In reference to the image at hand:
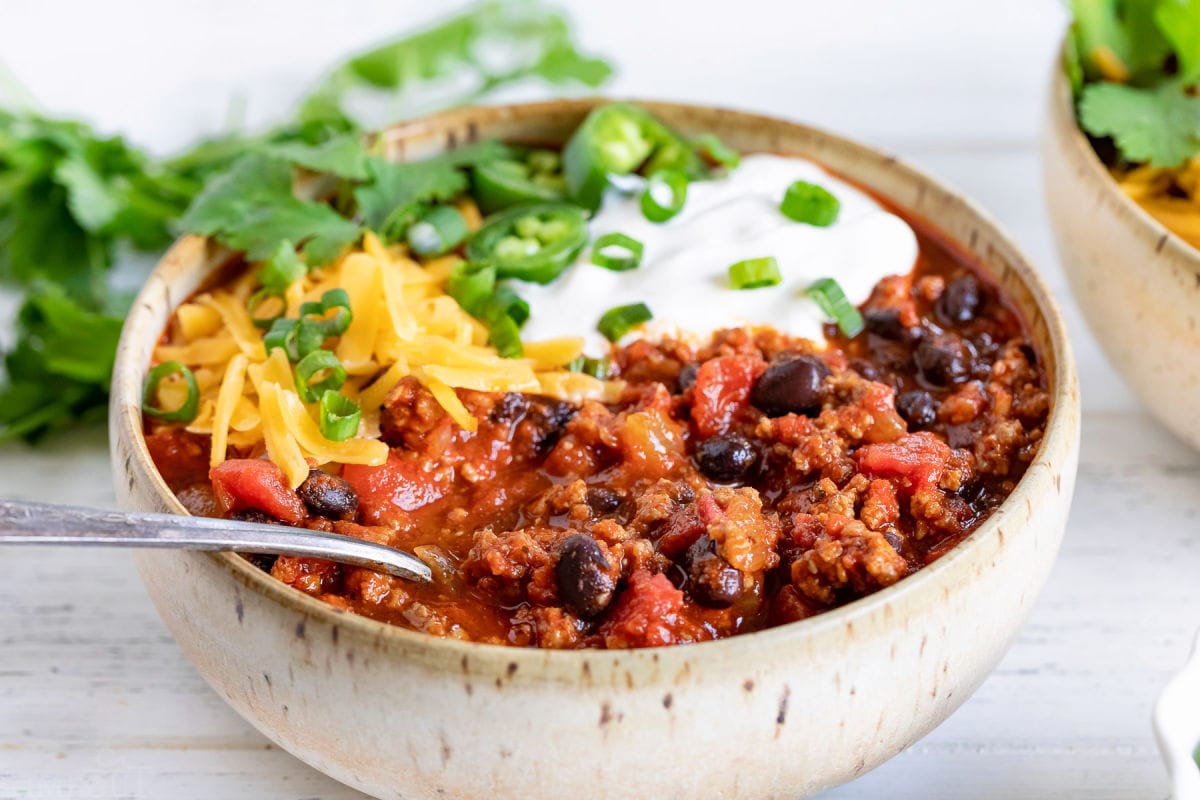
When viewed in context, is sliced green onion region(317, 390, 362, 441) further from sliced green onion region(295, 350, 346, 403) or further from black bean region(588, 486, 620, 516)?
black bean region(588, 486, 620, 516)

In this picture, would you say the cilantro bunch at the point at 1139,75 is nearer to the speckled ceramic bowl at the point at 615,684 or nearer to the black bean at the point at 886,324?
the black bean at the point at 886,324

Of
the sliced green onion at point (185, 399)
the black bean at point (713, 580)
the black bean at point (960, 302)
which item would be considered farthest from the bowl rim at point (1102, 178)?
the sliced green onion at point (185, 399)

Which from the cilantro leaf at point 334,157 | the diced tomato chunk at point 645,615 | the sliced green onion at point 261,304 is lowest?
the diced tomato chunk at point 645,615

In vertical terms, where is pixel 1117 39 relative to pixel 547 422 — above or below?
above

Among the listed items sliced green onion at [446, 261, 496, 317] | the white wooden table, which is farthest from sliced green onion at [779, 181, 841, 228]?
the white wooden table

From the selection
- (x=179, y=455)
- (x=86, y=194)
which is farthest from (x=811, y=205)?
(x=86, y=194)

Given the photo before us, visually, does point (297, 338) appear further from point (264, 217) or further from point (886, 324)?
point (886, 324)
